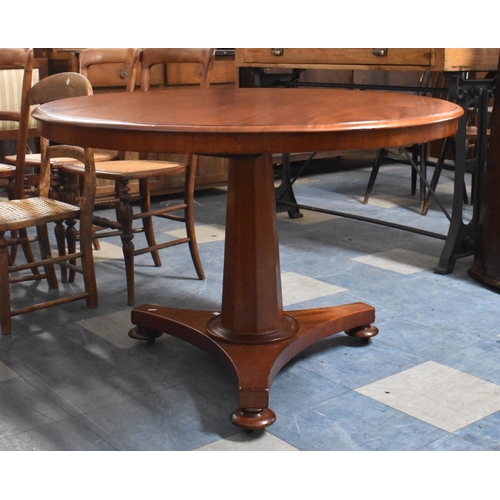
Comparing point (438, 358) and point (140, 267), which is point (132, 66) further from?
point (438, 358)

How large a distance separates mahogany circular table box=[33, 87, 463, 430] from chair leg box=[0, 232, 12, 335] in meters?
0.44

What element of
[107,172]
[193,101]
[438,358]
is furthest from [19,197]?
[438,358]

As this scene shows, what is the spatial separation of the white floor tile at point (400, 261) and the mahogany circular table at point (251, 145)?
821 millimetres

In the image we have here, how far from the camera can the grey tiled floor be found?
6.07 ft

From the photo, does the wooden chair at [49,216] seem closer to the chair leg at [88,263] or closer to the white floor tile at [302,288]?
the chair leg at [88,263]

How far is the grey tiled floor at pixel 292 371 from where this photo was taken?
185cm

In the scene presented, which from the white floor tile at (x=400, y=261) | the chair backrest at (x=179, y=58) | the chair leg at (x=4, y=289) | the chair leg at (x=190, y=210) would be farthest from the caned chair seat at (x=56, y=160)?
the white floor tile at (x=400, y=261)

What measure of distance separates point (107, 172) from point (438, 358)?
56.1 inches

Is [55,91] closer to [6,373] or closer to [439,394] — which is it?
[6,373]

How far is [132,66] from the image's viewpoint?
333 cm

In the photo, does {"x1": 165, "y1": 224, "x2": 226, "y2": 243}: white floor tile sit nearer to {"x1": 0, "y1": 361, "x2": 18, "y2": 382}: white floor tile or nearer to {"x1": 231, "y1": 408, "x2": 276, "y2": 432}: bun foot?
{"x1": 0, "y1": 361, "x2": 18, "y2": 382}: white floor tile

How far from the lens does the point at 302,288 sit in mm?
2953

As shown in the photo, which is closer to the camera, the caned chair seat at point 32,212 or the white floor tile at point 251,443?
the white floor tile at point 251,443

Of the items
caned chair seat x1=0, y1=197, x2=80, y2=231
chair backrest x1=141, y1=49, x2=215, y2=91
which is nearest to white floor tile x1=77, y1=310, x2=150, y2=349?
caned chair seat x1=0, y1=197, x2=80, y2=231
